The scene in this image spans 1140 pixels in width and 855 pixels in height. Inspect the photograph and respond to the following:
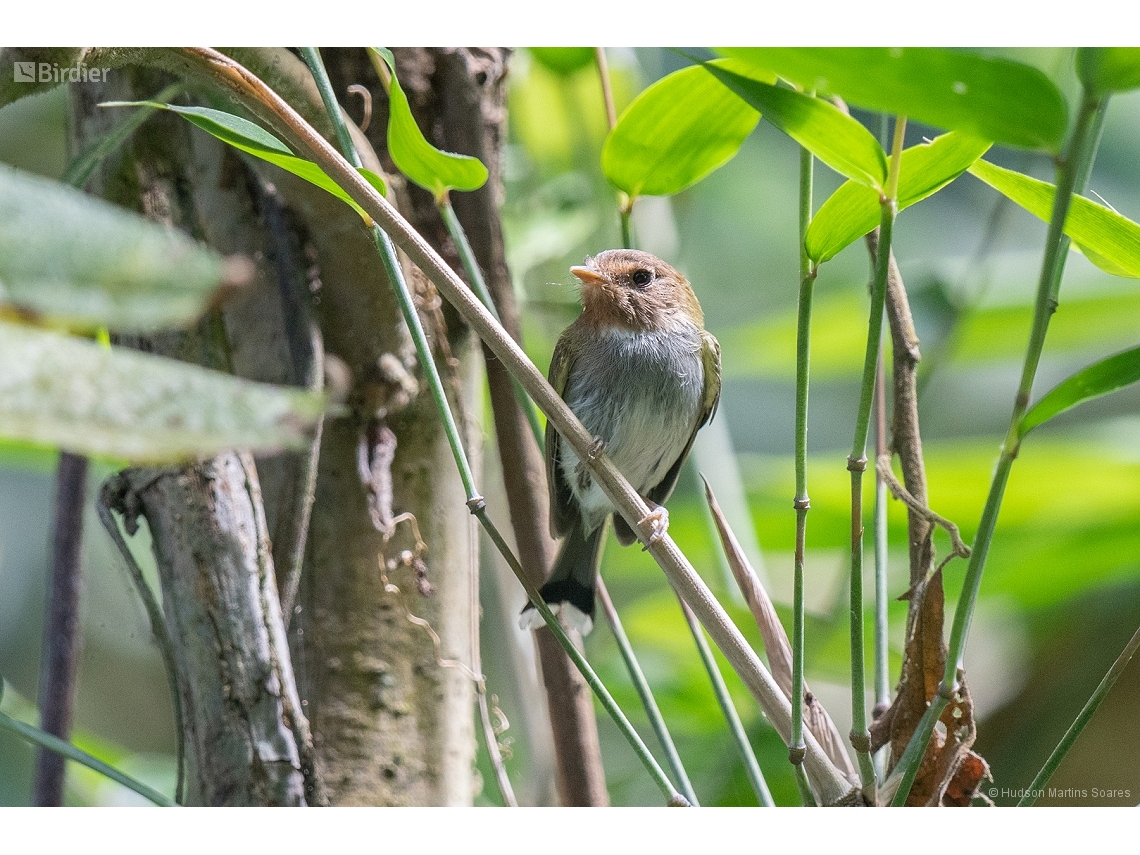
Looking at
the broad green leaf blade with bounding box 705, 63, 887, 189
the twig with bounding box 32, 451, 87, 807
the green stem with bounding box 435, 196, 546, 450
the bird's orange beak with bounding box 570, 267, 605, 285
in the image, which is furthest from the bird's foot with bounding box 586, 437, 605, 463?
the twig with bounding box 32, 451, 87, 807

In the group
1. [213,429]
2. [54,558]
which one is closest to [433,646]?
[54,558]

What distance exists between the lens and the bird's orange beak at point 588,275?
1.99 metres

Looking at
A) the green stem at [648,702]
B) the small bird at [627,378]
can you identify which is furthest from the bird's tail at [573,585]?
the green stem at [648,702]

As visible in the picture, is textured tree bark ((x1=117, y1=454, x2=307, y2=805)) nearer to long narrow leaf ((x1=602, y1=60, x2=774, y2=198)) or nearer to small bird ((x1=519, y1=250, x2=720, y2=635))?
small bird ((x1=519, y1=250, x2=720, y2=635))

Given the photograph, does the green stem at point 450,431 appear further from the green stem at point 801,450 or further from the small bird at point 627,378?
the small bird at point 627,378

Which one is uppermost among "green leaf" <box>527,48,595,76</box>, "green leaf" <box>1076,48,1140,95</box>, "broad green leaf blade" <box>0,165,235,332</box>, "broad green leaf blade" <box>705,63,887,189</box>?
"green leaf" <box>527,48,595,76</box>

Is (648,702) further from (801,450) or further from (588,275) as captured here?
(588,275)

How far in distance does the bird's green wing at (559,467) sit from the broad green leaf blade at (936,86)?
1.08 meters

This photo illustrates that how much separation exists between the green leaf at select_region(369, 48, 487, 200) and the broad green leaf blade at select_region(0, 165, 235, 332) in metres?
0.71

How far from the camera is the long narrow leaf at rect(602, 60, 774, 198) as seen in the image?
1504mm

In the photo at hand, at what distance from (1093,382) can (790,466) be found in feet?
3.94

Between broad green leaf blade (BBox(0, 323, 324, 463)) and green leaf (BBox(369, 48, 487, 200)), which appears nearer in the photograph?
broad green leaf blade (BBox(0, 323, 324, 463))

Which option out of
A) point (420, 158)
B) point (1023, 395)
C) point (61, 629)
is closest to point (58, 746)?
point (61, 629)

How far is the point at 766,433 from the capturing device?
7.84 ft
